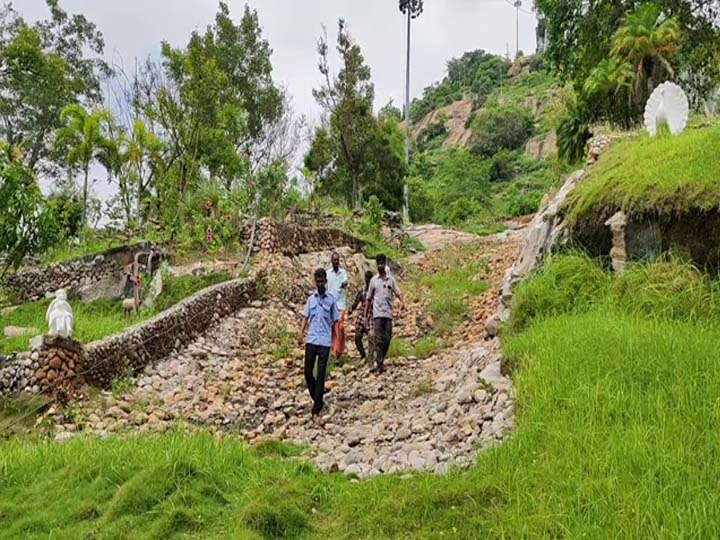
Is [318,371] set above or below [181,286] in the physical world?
below

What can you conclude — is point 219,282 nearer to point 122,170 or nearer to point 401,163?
point 122,170

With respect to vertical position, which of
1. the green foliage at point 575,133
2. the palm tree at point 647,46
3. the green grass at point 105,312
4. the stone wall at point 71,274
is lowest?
the green grass at point 105,312

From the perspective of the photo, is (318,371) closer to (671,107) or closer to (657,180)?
(657,180)

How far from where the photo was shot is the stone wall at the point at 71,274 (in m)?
13.4

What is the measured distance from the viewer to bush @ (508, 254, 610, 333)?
675cm

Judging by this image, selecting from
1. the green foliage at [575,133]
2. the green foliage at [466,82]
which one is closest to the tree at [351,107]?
the green foliage at [575,133]

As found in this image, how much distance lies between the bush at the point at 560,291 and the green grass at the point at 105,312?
558cm

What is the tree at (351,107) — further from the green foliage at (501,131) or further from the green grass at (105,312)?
the green foliage at (501,131)

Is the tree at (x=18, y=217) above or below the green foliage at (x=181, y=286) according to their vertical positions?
above

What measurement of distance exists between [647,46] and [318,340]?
10.4 metres

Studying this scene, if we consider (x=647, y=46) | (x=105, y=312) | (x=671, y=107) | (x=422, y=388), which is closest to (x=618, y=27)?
(x=647, y=46)

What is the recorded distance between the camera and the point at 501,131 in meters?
47.5

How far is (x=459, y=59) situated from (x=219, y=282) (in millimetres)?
→ 69486

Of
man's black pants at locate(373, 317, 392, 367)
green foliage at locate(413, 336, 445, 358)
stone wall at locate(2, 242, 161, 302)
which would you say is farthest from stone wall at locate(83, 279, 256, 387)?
green foliage at locate(413, 336, 445, 358)
